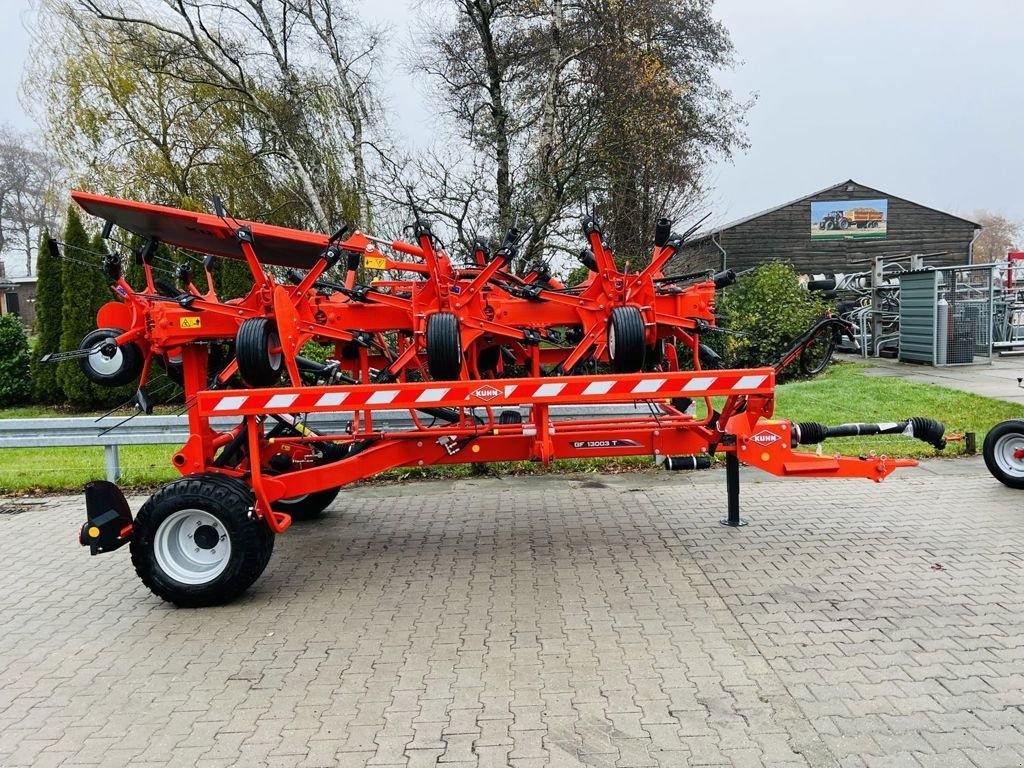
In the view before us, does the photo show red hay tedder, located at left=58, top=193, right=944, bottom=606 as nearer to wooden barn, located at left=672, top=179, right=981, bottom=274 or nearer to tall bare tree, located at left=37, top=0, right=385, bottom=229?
tall bare tree, located at left=37, top=0, right=385, bottom=229

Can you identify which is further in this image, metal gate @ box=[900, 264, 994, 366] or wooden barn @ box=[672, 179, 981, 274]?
wooden barn @ box=[672, 179, 981, 274]

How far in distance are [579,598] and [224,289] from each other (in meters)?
11.3

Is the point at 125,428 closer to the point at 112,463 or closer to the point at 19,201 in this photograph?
the point at 112,463

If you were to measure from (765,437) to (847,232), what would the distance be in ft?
87.4

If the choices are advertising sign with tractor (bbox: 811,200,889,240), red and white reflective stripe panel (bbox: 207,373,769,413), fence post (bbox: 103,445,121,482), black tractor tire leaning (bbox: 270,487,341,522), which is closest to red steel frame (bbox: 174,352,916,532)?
red and white reflective stripe panel (bbox: 207,373,769,413)

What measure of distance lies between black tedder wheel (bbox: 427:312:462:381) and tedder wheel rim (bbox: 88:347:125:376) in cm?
213

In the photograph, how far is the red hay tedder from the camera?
474 cm

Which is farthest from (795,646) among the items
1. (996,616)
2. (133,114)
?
(133,114)

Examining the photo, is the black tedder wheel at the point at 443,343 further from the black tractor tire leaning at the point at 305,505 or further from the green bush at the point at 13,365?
the green bush at the point at 13,365

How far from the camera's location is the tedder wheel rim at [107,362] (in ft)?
16.8

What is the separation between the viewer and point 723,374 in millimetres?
4957

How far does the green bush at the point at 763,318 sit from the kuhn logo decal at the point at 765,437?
9.18 metres

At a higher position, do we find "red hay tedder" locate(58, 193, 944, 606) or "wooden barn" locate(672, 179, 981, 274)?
"wooden barn" locate(672, 179, 981, 274)

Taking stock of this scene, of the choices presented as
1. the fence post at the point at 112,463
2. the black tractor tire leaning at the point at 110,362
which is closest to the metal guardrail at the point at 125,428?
the fence post at the point at 112,463
